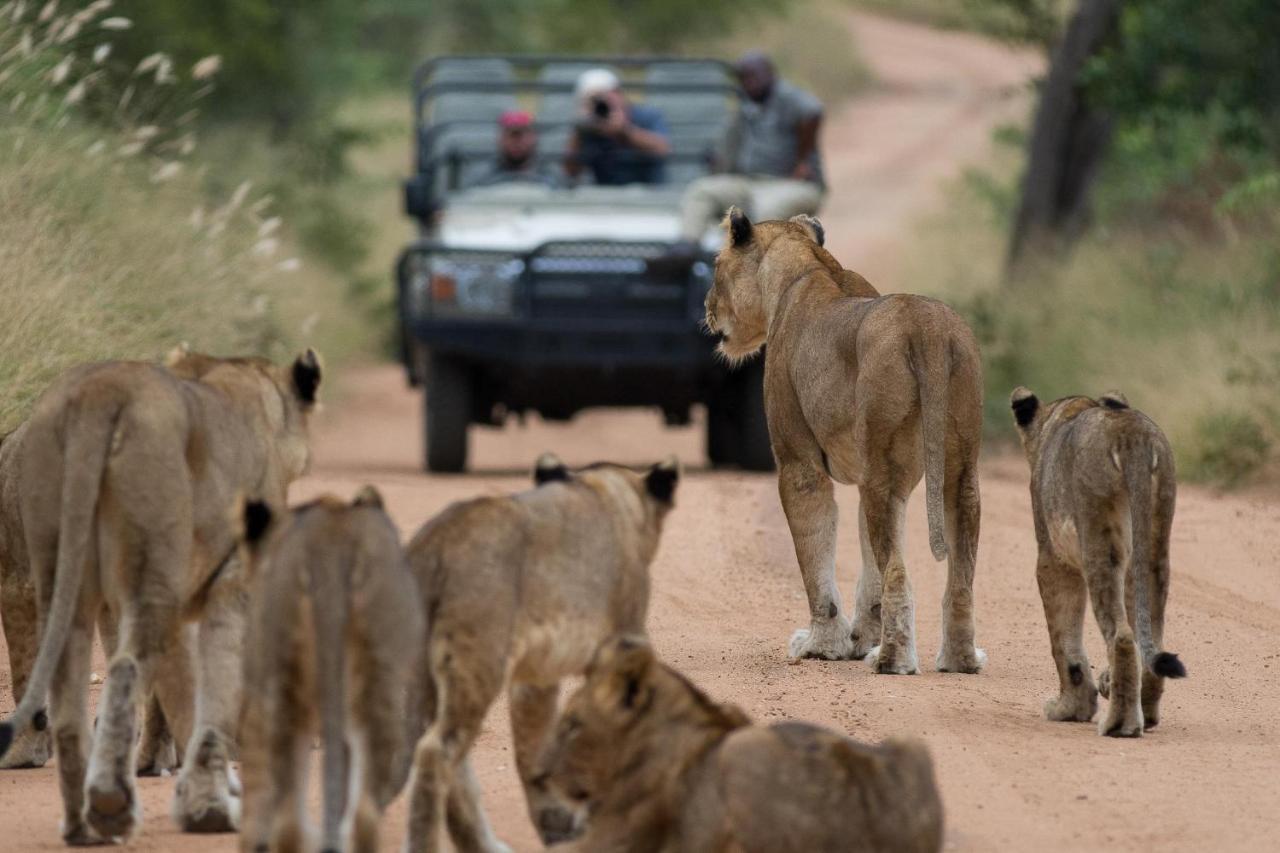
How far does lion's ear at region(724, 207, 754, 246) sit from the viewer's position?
29.2 ft

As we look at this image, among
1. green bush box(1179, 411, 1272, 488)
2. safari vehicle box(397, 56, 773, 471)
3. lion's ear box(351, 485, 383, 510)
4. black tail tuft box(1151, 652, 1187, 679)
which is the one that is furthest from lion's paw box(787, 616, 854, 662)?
safari vehicle box(397, 56, 773, 471)

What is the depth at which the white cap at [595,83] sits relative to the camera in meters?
15.1

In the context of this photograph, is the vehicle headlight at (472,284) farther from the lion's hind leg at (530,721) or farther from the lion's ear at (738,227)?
the lion's hind leg at (530,721)

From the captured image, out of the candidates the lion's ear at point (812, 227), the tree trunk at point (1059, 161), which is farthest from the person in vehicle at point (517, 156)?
the lion's ear at point (812, 227)

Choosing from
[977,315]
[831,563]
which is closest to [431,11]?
[977,315]

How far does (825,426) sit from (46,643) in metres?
3.54

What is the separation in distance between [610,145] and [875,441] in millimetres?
7607

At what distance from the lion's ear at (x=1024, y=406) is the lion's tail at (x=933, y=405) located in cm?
36

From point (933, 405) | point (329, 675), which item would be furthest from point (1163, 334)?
point (329, 675)

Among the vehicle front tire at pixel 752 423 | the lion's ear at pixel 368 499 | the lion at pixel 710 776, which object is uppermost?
the lion's ear at pixel 368 499

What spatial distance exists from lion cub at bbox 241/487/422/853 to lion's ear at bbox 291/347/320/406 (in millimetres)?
1476

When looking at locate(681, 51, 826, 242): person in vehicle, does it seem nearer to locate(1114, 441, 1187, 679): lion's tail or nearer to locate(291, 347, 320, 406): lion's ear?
locate(1114, 441, 1187, 679): lion's tail

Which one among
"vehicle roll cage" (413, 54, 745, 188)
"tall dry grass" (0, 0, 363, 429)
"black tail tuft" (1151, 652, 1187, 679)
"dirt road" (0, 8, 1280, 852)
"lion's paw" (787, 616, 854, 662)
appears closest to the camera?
"dirt road" (0, 8, 1280, 852)

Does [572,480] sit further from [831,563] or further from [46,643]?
[831,563]
